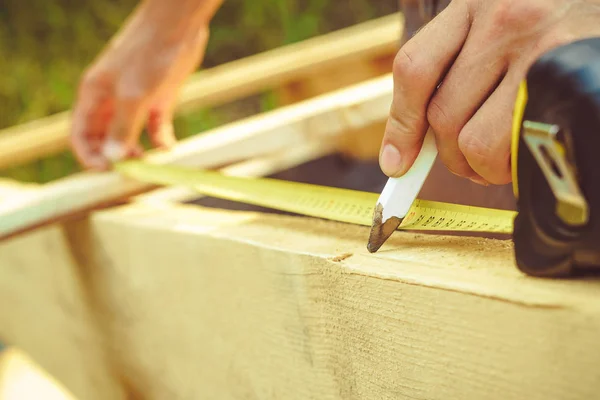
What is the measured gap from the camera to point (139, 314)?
36.1 inches

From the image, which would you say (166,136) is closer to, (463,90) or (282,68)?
(282,68)

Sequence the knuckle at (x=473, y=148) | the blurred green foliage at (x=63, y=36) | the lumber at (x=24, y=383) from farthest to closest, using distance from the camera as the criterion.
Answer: the blurred green foliage at (x=63, y=36) → the lumber at (x=24, y=383) → the knuckle at (x=473, y=148)

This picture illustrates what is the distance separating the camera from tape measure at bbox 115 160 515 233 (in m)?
0.56

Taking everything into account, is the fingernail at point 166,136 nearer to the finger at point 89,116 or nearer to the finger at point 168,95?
the finger at point 168,95

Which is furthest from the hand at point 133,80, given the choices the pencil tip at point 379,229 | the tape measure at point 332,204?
the pencil tip at point 379,229

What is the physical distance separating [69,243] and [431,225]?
73cm

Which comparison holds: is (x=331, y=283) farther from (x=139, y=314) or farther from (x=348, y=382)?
(x=139, y=314)

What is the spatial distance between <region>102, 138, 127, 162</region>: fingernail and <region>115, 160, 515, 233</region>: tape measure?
24 cm

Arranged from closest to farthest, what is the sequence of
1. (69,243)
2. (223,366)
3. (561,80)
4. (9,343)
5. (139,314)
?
(561,80) < (223,366) < (139,314) < (69,243) < (9,343)

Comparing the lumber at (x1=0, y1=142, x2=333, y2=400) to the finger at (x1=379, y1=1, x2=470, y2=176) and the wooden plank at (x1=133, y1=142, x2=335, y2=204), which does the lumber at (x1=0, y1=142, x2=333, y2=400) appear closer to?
the wooden plank at (x1=133, y1=142, x2=335, y2=204)

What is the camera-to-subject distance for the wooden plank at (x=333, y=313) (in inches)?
15.0

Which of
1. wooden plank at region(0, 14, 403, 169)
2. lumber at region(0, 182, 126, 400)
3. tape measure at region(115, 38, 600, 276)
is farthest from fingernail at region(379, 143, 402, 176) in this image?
wooden plank at region(0, 14, 403, 169)

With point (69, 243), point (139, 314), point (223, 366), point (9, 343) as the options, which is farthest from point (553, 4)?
point (9, 343)

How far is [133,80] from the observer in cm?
132
